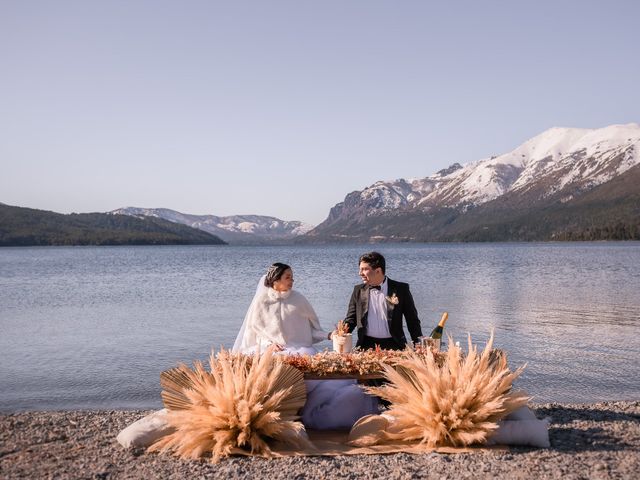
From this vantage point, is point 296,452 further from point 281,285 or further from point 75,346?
point 75,346

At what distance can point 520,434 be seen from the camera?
7.53 metres

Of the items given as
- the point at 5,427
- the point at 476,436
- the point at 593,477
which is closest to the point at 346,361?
the point at 476,436

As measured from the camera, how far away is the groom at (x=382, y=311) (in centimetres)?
951

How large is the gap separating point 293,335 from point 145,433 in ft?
8.83

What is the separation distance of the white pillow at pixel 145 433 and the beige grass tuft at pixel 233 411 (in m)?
0.14

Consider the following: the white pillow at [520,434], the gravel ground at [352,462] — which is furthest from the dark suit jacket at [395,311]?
the gravel ground at [352,462]

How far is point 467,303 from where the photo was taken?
3189cm

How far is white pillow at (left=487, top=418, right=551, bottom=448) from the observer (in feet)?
24.6

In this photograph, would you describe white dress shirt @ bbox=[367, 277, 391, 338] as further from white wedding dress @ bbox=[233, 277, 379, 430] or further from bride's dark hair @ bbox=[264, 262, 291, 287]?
bride's dark hair @ bbox=[264, 262, 291, 287]

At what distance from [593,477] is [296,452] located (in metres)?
3.14

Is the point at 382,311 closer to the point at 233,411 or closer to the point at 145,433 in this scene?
the point at 233,411

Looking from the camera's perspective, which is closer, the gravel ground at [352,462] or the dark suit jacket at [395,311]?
the gravel ground at [352,462]

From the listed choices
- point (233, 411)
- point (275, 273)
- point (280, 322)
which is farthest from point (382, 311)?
point (233, 411)

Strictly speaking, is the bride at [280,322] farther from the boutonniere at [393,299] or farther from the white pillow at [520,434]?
the white pillow at [520,434]
